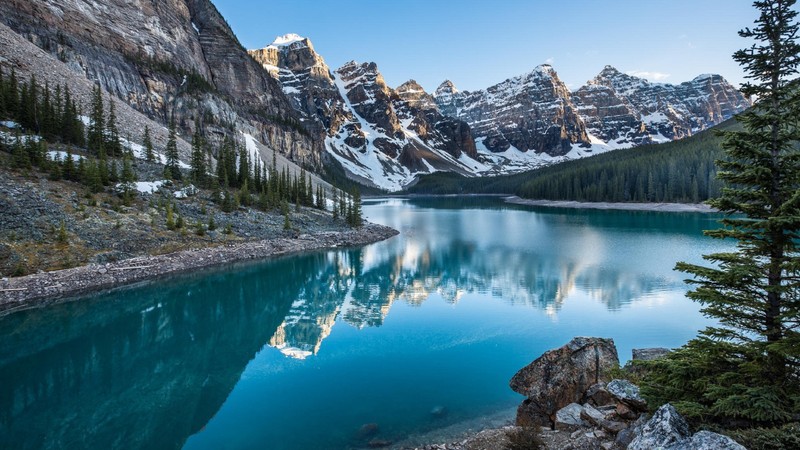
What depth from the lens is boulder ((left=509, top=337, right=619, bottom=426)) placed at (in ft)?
42.7

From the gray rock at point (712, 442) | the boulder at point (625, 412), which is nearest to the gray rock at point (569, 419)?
the boulder at point (625, 412)

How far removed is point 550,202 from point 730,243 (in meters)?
88.1

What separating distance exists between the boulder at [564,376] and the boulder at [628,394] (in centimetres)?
318

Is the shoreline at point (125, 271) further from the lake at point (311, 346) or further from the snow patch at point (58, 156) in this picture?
the snow patch at point (58, 156)

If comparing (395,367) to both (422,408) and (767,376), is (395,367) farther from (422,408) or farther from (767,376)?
(767,376)

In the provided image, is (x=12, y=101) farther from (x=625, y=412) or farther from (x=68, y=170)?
(x=625, y=412)

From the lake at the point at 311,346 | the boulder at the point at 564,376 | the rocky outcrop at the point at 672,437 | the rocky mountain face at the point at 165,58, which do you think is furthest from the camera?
the rocky mountain face at the point at 165,58

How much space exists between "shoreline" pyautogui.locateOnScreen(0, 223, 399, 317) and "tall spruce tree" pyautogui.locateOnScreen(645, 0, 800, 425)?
36018 mm

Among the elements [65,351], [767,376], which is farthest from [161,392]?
[767,376]

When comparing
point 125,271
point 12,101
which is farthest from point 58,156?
point 125,271

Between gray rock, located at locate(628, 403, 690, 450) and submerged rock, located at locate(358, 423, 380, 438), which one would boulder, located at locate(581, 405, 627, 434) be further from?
submerged rock, located at locate(358, 423, 380, 438)

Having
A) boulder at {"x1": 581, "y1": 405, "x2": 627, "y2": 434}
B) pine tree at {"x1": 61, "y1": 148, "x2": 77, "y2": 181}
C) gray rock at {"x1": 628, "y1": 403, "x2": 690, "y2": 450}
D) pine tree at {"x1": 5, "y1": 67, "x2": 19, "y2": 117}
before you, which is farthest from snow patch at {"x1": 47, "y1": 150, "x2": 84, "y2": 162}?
gray rock at {"x1": 628, "y1": 403, "x2": 690, "y2": 450}

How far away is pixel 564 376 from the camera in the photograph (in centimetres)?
1354

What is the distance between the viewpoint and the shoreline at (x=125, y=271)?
90.7 feet
